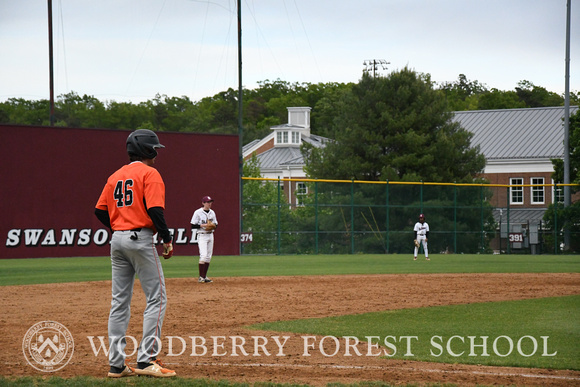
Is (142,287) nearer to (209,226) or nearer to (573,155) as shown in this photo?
(209,226)

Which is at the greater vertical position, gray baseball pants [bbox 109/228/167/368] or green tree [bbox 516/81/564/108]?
green tree [bbox 516/81/564/108]

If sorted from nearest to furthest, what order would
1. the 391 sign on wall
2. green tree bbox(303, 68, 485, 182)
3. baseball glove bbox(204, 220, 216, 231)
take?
baseball glove bbox(204, 220, 216, 231) < the 391 sign on wall < green tree bbox(303, 68, 485, 182)

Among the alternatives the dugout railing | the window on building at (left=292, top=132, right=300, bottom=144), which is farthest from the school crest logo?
the window on building at (left=292, top=132, right=300, bottom=144)

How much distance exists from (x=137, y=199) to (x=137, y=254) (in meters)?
0.48

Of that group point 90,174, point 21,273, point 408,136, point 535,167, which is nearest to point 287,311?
point 21,273

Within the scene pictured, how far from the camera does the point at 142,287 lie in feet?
20.7

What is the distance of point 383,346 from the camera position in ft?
26.2

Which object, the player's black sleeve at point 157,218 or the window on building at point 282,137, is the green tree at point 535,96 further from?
the player's black sleeve at point 157,218

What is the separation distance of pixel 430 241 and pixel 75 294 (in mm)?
22973

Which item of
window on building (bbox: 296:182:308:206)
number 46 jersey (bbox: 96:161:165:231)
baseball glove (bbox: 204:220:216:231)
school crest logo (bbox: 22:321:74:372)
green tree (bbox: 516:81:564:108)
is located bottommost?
school crest logo (bbox: 22:321:74:372)

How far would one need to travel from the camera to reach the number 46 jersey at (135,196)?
621 cm

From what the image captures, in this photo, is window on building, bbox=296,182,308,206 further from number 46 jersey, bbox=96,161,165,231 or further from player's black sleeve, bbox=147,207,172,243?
player's black sleeve, bbox=147,207,172,243

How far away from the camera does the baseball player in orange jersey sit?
6207 millimetres

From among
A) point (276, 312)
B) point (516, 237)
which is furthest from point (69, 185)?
point (516, 237)
